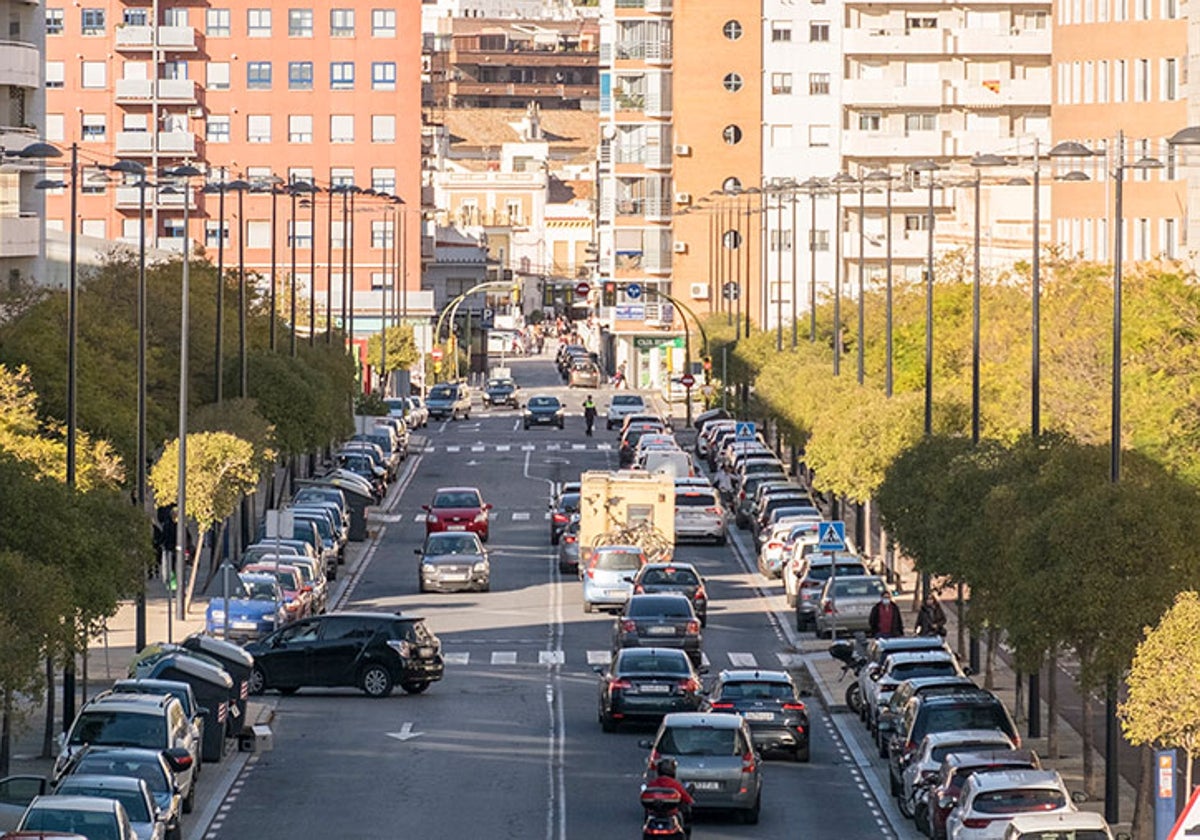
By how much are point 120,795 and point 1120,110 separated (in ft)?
241

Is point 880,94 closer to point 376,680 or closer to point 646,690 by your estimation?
point 376,680

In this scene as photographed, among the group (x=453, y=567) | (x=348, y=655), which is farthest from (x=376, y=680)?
(x=453, y=567)

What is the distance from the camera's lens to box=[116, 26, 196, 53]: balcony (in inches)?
5979

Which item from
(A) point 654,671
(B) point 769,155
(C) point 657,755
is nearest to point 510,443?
(B) point 769,155

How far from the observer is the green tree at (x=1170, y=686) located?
30.9 meters

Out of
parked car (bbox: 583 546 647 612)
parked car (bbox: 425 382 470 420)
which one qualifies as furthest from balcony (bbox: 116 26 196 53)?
parked car (bbox: 583 546 647 612)

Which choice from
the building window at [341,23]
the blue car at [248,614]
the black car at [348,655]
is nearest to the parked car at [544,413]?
the building window at [341,23]

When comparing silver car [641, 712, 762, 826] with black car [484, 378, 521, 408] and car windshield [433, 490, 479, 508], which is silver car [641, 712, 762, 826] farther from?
black car [484, 378, 521, 408]

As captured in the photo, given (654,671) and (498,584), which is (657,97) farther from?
(654,671)

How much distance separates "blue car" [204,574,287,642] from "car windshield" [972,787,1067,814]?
78.9ft

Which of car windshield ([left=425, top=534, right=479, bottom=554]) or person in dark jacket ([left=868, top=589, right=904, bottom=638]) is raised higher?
car windshield ([left=425, top=534, right=479, bottom=554])

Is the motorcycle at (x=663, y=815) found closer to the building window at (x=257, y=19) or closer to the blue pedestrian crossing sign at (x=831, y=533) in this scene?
the blue pedestrian crossing sign at (x=831, y=533)

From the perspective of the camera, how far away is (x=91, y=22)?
15362 centimetres

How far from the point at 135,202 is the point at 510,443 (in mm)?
45318
